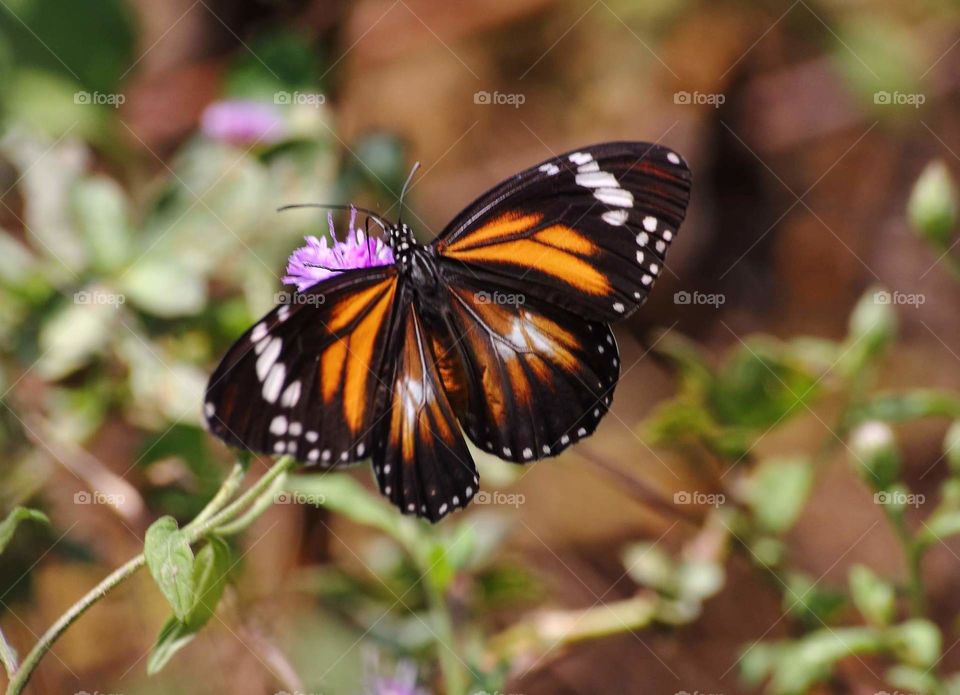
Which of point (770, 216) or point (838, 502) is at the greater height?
point (770, 216)

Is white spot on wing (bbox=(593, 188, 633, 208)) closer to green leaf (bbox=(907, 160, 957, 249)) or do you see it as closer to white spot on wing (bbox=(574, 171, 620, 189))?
white spot on wing (bbox=(574, 171, 620, 189))

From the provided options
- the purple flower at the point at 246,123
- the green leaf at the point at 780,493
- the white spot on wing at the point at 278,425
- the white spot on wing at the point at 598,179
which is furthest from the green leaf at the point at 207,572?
the purple flower at the point at 246,123

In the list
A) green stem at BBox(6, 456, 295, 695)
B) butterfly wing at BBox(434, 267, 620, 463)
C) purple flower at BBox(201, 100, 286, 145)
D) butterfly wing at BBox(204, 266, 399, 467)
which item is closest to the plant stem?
green stem at BBox(6, 456, 295, 695)

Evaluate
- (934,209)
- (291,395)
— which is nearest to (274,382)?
(291,395)

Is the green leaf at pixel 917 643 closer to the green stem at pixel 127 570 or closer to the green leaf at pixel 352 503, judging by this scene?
the green leaf at pixel 352 503

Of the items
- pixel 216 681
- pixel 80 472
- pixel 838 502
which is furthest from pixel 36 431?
pixel 838 502

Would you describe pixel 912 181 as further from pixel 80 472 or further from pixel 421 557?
pixel 80 472
